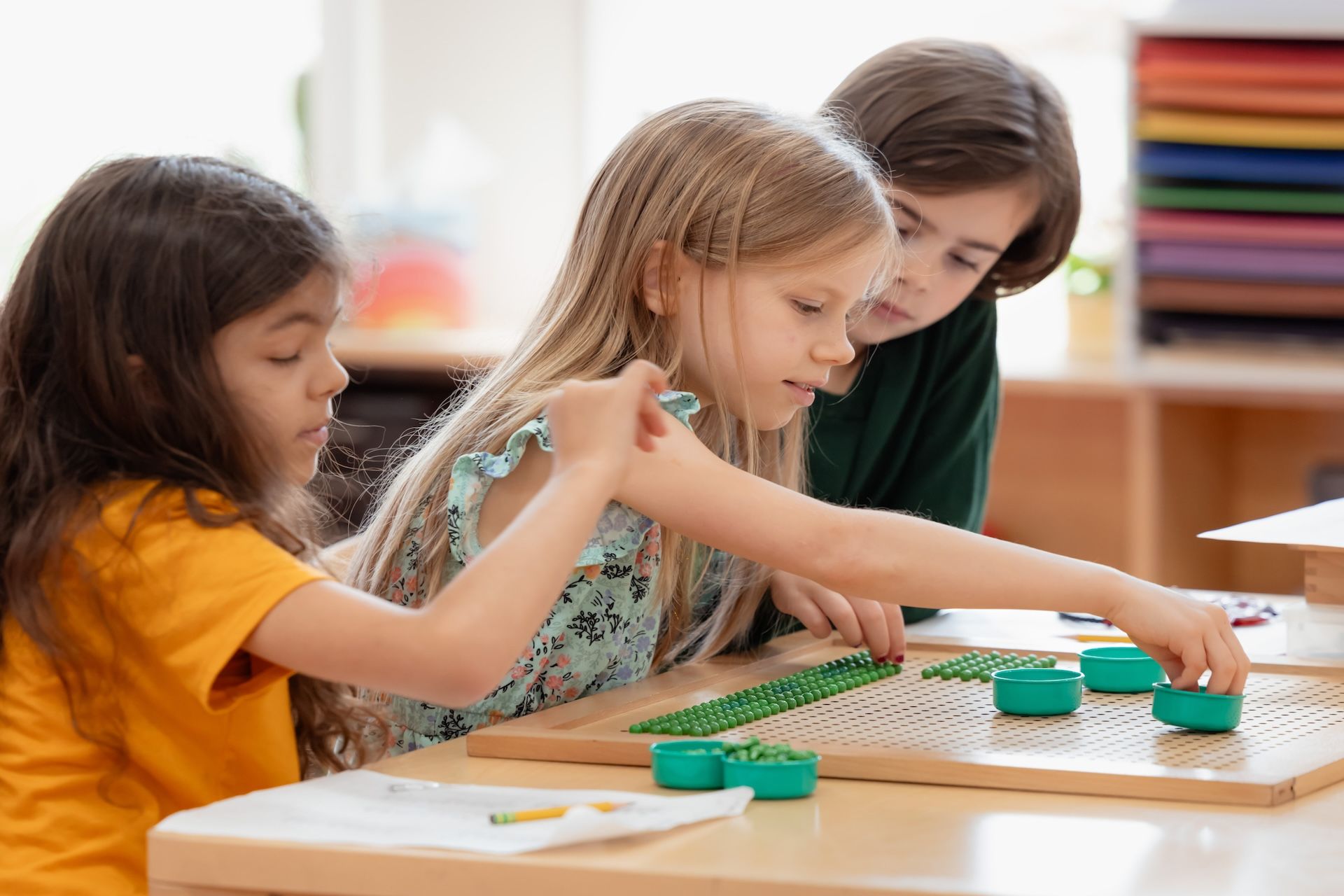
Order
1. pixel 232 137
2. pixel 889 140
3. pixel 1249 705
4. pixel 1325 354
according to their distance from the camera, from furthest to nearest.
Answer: pixel 232 137 < pixel 1325 354 < pixel 889 140 < pixel 1249 705

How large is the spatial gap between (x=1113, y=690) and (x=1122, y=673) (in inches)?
0.5

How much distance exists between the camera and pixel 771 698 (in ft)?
3.54

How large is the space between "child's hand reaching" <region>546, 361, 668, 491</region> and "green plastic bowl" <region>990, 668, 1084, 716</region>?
29 centimetres

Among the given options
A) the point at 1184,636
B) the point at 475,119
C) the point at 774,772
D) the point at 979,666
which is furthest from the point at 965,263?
the point at 475,119

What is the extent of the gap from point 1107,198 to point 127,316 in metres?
2.31

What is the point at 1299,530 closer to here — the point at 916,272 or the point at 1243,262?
the point at 916,272

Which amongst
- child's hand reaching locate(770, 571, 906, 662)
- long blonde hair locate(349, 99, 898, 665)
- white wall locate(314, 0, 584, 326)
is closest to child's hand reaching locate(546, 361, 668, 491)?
long blonde hair locate(349, 99, 898, 665)

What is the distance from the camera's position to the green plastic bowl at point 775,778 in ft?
2.81

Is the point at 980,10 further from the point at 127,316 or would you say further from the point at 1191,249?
the point at 127,316

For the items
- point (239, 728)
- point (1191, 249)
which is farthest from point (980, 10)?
point (239, 728)

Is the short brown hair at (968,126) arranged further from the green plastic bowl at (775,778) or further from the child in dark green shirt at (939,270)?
the green plastic bowl at (775,778)

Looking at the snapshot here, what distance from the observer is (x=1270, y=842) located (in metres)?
0.78

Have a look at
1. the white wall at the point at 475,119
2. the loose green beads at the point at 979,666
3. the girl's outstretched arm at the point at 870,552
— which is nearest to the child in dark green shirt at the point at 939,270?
the loose green beads at the point at 979,666

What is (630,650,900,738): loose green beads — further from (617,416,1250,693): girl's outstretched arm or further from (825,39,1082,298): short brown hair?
(825,39,1082,298): short brown hair
